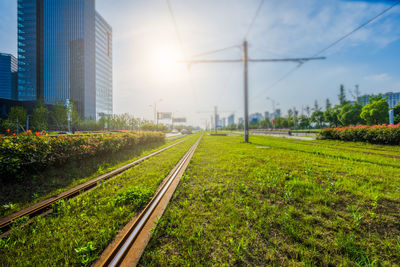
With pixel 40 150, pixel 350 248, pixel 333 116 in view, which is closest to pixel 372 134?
pixel 350 248

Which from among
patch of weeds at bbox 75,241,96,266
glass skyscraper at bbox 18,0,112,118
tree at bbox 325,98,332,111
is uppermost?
glass skyscraper at bbox 18,0,112,118

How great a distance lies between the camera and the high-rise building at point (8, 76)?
5832 centimetres

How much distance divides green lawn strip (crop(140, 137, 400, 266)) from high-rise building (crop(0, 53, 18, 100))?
94.5 m

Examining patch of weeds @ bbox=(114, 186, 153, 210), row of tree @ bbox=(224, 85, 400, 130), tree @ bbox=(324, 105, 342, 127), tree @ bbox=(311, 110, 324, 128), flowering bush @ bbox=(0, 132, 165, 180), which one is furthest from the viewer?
tree @ bbox=(311, 110, 324, 128)

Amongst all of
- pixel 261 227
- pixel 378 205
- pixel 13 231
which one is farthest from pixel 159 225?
pixel 378 205

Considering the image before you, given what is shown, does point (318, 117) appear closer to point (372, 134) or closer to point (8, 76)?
point (372, 134)

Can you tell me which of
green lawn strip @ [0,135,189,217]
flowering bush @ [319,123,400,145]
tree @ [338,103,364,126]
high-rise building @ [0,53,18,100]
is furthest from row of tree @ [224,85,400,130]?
high-rise building @ [0,53,18,100]

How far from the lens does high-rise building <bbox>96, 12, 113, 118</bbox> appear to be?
89.3m

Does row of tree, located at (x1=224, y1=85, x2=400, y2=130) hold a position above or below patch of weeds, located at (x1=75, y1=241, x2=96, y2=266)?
above

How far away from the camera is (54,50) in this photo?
7531 centimetres

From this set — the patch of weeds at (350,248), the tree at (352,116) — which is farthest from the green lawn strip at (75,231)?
the tree at (352,116)

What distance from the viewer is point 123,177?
17.5 feet

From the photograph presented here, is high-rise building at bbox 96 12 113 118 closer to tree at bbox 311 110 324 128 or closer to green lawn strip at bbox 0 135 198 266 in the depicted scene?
green lawn strip at bbox 0 135 198 266

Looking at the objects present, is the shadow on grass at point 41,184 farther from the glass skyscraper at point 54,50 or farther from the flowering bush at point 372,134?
the glass skyscraper at point 54,50
